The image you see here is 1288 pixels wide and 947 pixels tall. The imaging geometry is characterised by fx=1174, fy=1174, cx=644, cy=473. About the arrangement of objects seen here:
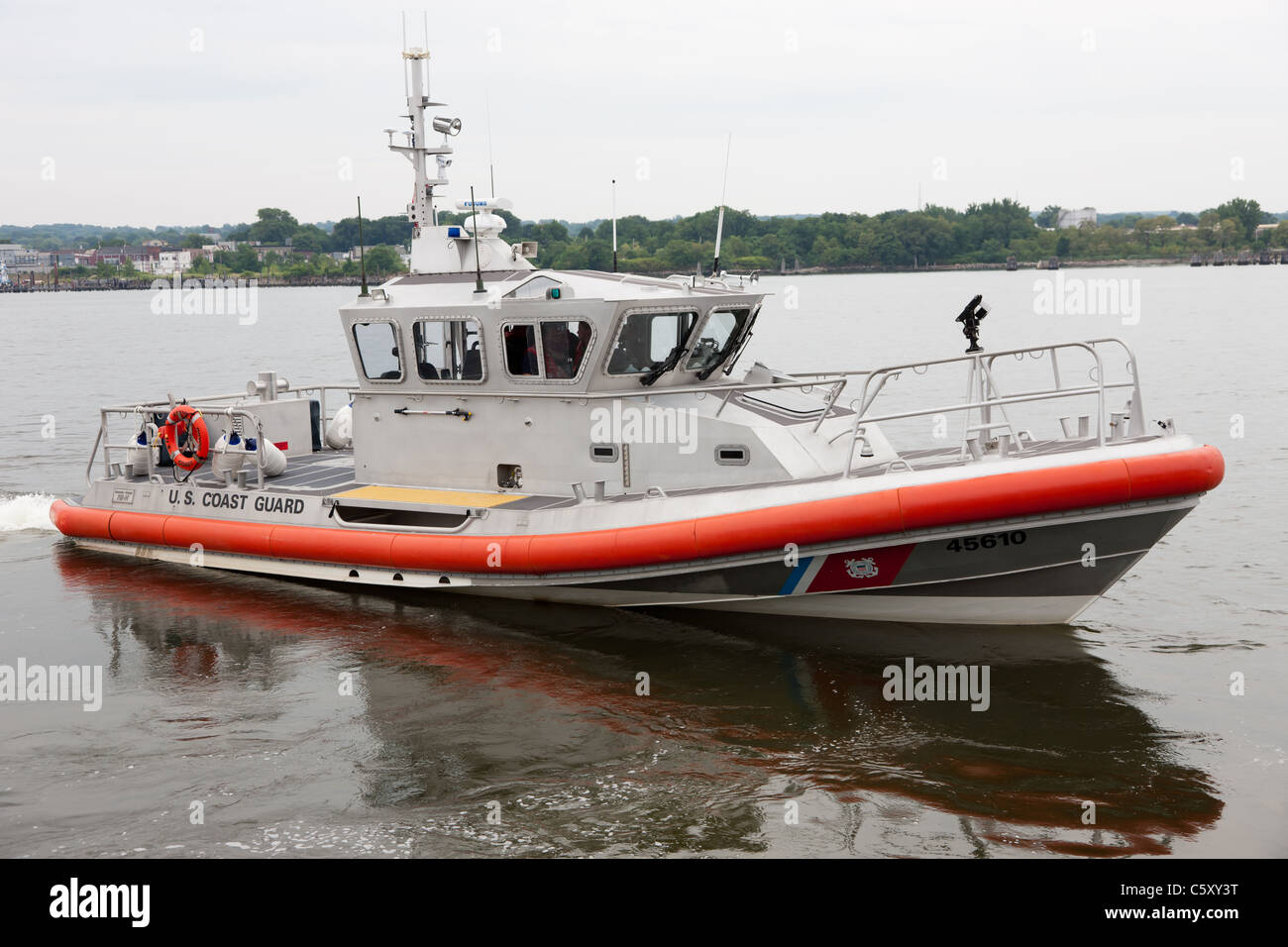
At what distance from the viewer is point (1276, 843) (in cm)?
575

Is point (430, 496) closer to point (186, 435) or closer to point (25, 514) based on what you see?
point (186, 435)

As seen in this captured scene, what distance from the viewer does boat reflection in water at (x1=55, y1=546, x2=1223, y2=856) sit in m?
6.04

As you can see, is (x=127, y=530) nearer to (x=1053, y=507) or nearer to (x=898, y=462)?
(x=898, y=462)

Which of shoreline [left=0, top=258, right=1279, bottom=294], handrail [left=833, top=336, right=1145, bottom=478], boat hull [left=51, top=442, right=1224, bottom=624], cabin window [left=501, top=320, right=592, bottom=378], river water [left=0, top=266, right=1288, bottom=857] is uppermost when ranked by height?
shoreline [left=0, top=258, right=1279, bottom=294]

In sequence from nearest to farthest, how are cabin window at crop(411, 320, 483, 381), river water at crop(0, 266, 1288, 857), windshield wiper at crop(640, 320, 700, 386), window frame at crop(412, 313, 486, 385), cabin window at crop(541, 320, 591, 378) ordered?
1. river water at crop(0, 266, 1288, 857)
2. cabin window at crop(541, 320, 591, 378)
3. windshield wiper at crop(640, 320, 700, 386)
4. window frame at crop(412, 313, 486, 385)
5. cabin window at crop(411, 320, 483, 381)

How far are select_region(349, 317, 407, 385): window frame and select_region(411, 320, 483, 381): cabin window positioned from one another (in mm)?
163

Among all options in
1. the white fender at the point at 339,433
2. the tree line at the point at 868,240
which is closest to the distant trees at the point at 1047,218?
the tree line at the point at 868,240

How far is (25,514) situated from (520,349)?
782 cm

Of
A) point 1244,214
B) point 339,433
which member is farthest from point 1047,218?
point 339,433

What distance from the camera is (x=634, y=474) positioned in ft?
30.5

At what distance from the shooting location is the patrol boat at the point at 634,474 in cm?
789

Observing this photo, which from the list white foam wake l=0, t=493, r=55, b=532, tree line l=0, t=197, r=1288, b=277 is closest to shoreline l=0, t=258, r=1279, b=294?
tree line l=0, t=197, r=1288, b=277

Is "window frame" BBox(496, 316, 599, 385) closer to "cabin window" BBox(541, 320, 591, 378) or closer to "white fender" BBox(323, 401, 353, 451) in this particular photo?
"cabin window" BBox(541, 320, 591, 378)
